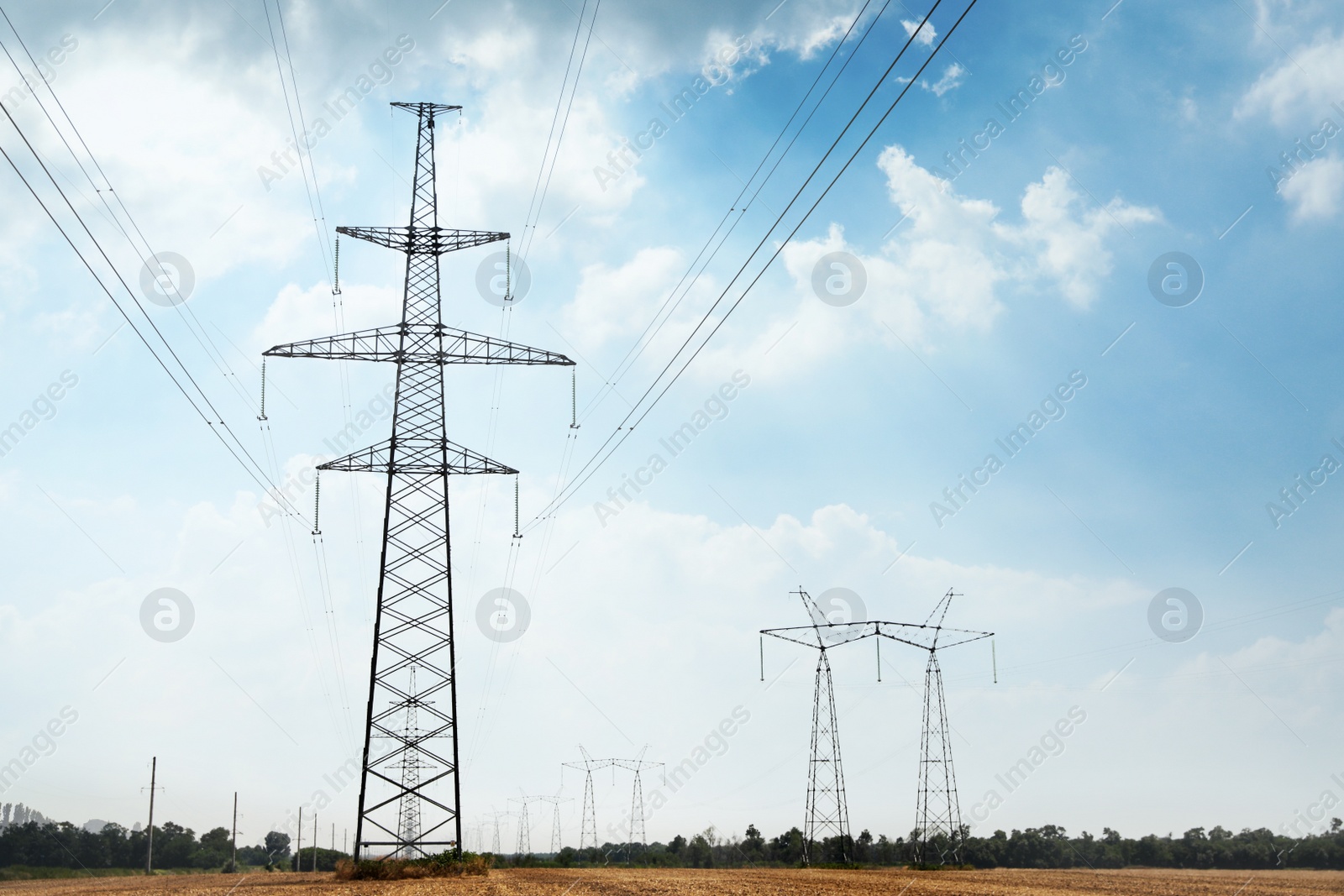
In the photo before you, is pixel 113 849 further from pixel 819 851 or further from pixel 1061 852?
pixel 1061 852

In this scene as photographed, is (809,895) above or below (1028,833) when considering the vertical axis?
above

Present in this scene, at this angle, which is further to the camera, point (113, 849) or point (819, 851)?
point (113, 849)

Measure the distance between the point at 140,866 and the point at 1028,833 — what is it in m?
92.9

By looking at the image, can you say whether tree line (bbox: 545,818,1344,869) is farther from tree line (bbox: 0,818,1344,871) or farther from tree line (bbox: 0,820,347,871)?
tree line (bbox: 0,820,347,871)

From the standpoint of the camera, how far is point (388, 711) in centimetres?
3341

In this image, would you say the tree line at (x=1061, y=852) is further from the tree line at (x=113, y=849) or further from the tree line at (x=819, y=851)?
the tree line at (x=113, y=849)

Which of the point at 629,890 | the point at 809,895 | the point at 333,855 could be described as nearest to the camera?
the point at 809,895

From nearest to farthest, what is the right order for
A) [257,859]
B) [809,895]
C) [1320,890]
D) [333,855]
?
[809,895]
[1320,890]
[333,855]
[257,859]

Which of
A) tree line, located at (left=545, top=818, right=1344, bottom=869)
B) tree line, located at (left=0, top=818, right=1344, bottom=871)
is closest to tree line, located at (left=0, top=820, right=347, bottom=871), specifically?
tree line, located at (left=0, top=818, right=1344, bottom=871)

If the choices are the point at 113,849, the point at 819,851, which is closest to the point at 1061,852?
the point at 819,851

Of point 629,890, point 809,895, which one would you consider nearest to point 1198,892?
point 809,895

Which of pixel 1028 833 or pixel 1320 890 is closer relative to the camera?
pixel 1320 890

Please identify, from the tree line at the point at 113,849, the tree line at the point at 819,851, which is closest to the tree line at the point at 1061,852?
the tree line at the point at 819,851

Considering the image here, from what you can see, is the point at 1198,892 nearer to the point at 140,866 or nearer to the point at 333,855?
the point at 140,866
